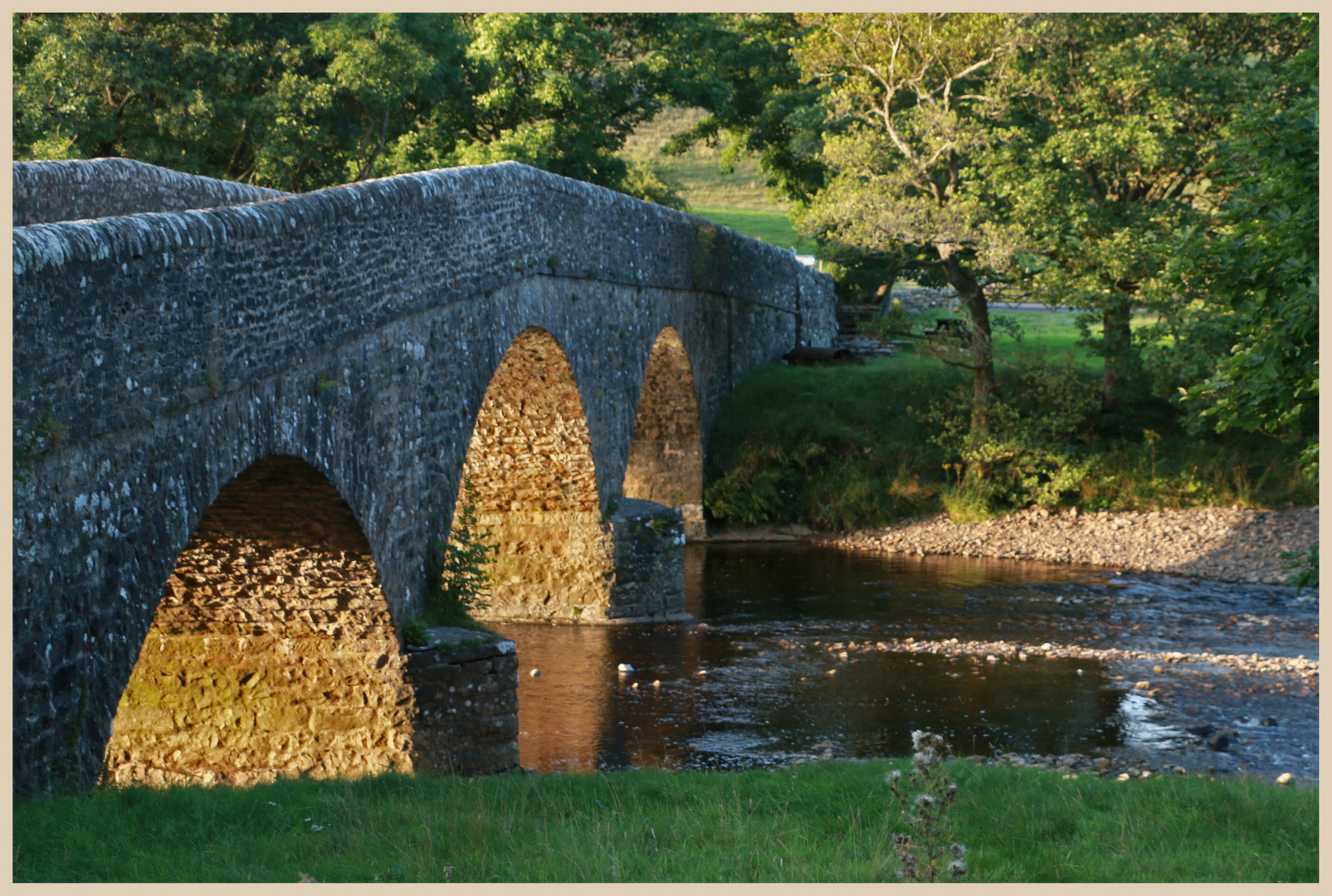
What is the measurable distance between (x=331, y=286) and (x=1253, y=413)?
673 centimetres

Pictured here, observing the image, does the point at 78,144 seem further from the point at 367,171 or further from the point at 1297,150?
the point at 1297,150

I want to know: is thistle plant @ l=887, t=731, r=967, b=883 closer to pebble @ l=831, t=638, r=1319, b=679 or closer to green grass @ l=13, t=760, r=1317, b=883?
green grass @ l=13, t=760, r=1317, b=883

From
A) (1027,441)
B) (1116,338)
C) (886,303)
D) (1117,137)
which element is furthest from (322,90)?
(886,303)

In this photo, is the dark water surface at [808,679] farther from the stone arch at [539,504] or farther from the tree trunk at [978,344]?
the tree trunk at [978,344]

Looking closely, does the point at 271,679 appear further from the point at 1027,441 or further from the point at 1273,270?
the point at 1027,441

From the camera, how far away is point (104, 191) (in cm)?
1274

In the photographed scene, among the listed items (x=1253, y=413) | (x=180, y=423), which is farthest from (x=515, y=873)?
(x=1253, y=413)

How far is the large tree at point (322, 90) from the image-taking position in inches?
1006

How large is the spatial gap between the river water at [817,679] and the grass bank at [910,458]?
141 inches

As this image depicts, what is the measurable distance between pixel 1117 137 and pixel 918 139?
3.77 m

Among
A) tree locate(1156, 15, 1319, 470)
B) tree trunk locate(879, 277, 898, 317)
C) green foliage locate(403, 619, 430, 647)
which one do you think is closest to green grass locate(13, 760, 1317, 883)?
green foliage locate(403, 619, 430, 647)

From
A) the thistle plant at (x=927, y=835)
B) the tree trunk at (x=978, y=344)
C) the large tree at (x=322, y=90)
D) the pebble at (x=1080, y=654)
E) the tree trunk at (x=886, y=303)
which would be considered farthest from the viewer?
the tree trunk at (x=886, y=303)

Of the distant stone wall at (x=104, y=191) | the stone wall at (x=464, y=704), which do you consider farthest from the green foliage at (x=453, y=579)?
the distant stone wall at (x=104, y=191)

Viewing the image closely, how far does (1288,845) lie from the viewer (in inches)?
290
